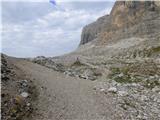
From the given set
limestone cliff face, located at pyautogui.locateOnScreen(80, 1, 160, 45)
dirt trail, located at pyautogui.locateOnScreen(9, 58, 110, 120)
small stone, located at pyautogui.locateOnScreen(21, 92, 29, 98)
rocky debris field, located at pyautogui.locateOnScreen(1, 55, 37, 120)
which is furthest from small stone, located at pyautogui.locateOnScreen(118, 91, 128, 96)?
limestone cliff face, located at pyautogui.locateOnScreen(80, 1, 160, 45)

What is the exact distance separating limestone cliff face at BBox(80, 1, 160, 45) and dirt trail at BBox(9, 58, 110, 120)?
113095 millimetres

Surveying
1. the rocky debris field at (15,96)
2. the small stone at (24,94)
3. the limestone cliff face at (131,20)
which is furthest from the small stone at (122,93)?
the limestone cliff face at (131,20)

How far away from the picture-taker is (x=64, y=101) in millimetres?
23625

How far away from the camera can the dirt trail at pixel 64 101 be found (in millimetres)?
21281

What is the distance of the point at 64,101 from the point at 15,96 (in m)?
4.09

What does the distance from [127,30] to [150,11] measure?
1422 cm

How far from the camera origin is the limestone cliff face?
469ft

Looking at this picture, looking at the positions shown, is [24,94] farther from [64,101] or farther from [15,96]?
[64,101]

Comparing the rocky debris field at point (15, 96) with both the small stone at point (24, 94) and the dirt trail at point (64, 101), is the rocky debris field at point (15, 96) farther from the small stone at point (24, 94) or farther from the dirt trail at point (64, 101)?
the dirt trail at point (64, 101)

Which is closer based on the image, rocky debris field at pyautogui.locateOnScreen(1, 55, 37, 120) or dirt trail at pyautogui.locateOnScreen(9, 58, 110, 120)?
rocky debris field at pyautogui.locateOnScreen(1, 55, 37, 120)

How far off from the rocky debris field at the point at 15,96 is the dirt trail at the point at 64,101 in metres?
0.69

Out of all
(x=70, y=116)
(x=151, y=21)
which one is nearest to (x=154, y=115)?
(x=70, y=116)

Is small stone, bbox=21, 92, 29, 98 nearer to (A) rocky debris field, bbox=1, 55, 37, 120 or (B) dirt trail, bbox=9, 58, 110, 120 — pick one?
(A) rocky debris field, bbox=1, 55, 37, 120

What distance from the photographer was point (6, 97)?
20.5m
